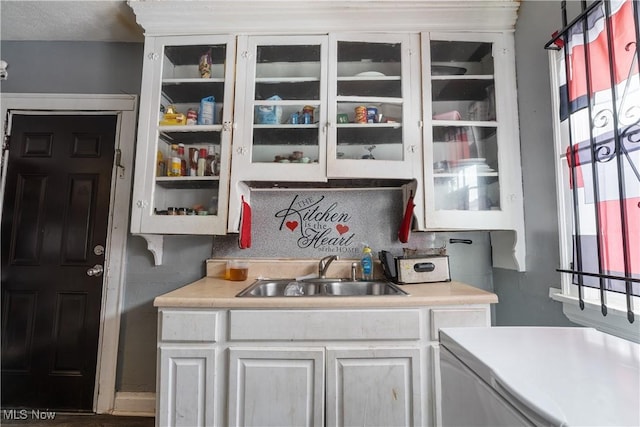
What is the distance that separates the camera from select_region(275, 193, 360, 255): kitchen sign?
1.83 meters

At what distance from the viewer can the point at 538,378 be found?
0.56 meters

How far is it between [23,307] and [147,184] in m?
1.19

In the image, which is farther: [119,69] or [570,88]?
[119,69]

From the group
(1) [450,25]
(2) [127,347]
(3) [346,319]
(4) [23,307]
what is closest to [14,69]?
(4) [23,307]

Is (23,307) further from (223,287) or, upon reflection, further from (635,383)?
(635,383)

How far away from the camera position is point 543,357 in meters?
0.66

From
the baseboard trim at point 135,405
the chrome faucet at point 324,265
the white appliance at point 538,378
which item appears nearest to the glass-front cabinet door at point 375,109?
the chrome faucet at point 324,265

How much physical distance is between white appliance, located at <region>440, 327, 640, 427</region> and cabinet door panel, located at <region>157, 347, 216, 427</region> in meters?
0.94

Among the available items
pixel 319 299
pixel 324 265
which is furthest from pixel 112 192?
pixel 319 299

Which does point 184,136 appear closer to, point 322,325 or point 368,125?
point 368,125

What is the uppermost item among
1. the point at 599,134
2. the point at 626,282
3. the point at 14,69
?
the point at 14,69

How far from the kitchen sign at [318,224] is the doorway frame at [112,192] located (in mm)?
1019

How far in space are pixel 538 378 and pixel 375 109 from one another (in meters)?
1.45

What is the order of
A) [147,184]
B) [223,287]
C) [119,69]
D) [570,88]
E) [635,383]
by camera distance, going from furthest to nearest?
[119,69] < [147,184] < [223,287] < [570,88] < [635,383]
